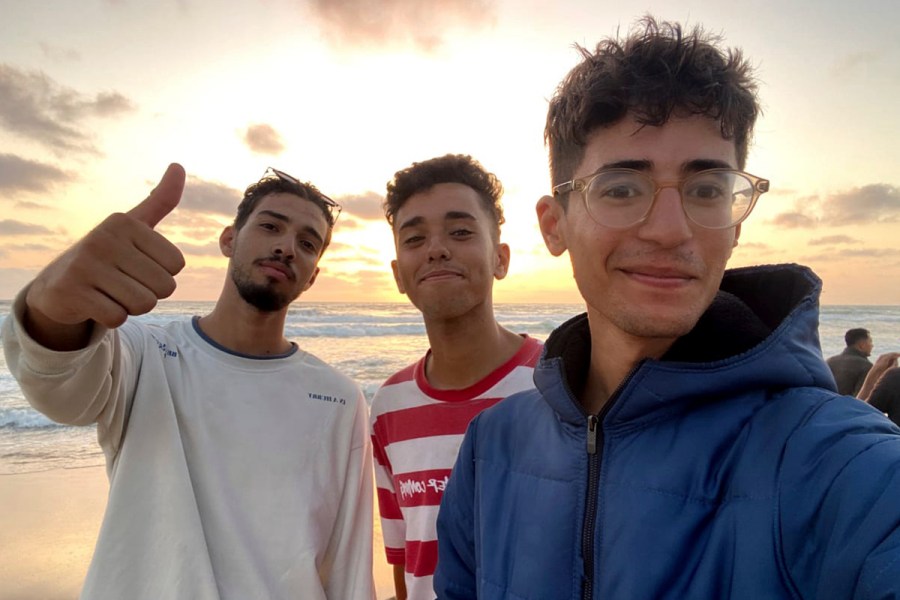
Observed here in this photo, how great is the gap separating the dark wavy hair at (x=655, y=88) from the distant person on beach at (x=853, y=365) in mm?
10485

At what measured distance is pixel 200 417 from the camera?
271 cm

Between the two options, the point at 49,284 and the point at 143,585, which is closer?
the point at 49,284

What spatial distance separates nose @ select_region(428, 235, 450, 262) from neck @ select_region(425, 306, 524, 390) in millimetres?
361

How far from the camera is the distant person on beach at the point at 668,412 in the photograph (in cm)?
112

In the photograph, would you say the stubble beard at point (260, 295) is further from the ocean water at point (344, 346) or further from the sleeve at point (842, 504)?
the ocean water at point (344, 346)

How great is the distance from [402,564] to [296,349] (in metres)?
1.42

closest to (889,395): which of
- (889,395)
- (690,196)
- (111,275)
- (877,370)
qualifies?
(889,395)

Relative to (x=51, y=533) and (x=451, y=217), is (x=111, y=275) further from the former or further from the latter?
(x=51, y=533)

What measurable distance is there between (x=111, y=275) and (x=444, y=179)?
79.8 inches

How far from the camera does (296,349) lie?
3.30 metres

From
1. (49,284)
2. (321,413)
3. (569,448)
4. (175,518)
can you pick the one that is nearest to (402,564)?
(321,413)

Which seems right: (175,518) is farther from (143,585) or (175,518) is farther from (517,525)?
(517,525)

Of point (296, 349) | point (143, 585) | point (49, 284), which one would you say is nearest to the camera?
point (49, 284)

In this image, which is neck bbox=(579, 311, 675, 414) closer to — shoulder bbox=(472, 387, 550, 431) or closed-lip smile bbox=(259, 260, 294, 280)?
shoulder bbox=(472, 387, 550, 431)
